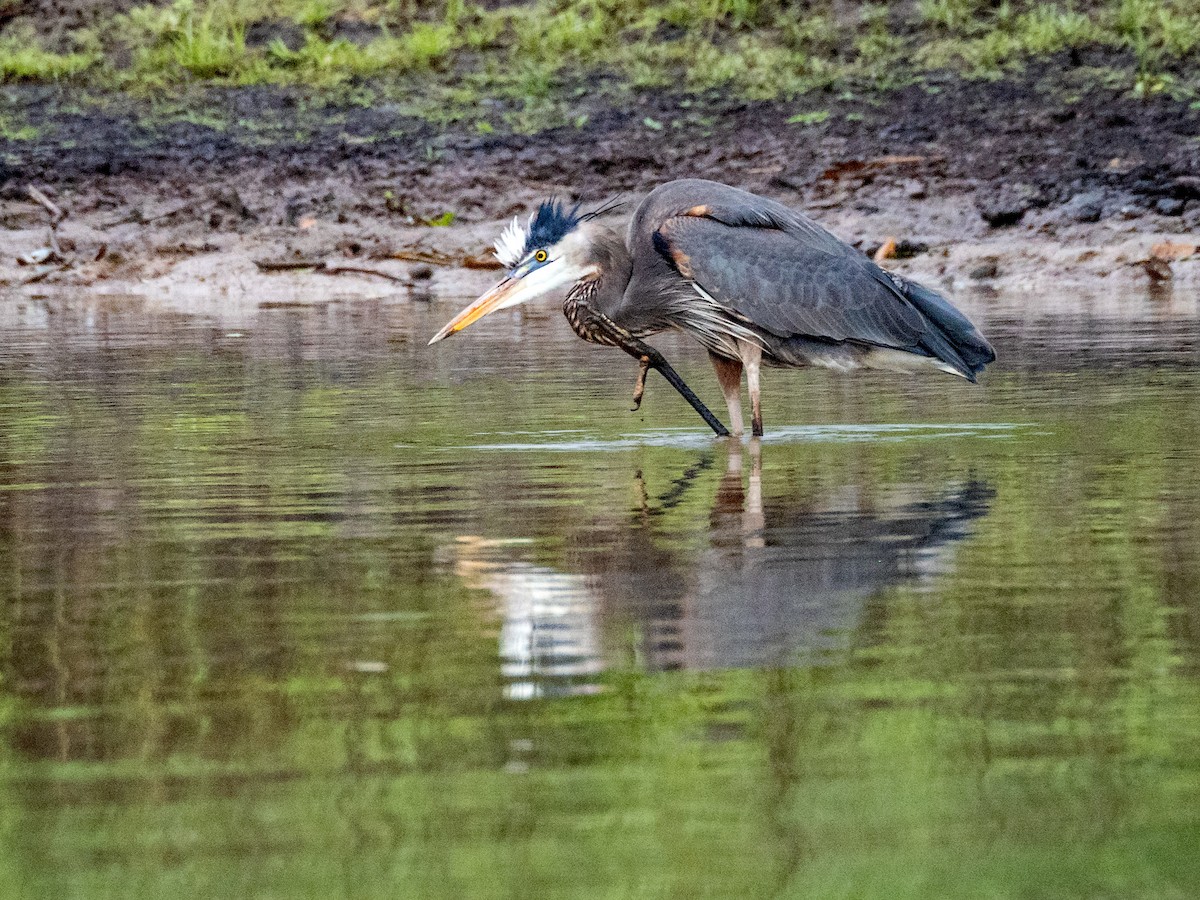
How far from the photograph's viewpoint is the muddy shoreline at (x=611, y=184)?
1816 centimetres

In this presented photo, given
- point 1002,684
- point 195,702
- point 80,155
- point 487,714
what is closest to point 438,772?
point 487,714

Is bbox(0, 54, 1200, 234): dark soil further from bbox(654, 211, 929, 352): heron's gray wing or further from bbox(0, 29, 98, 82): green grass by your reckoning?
bbox(654, 211, 929, 352): heron's gray wing

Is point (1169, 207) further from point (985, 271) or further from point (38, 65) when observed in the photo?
point (38, 65)

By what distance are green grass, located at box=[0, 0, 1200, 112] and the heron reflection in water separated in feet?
52.0

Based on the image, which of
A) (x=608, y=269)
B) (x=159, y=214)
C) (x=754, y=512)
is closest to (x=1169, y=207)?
(x=159, y=214)

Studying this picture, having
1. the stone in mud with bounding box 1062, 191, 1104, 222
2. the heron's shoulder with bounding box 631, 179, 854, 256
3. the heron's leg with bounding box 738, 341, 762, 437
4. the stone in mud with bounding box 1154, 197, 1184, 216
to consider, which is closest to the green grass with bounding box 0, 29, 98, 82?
the stone in mud with bounding box 1062, 191, 1104, 222

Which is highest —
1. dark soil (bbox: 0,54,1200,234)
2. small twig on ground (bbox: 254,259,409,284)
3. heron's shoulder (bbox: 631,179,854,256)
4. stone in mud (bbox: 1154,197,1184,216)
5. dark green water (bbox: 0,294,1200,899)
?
dark soil (bbox: 0,54,1200,234)

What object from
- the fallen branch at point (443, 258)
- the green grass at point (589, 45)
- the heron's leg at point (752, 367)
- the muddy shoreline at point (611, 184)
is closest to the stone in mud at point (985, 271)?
the muddy shoreline at point (611, 184)

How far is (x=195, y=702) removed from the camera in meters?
3.94

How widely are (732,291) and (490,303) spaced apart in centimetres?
96

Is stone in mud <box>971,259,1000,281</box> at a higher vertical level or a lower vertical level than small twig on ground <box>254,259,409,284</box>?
lower

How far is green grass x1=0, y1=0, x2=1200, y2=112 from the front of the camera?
2212 centimetres

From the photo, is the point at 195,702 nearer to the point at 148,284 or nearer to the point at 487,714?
the point at 487,714

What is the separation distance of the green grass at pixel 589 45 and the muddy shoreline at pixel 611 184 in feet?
2.11
